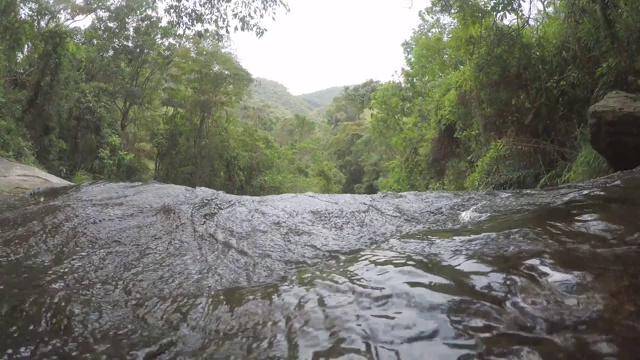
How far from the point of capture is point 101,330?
1.82 m

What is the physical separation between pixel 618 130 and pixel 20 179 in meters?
8.30

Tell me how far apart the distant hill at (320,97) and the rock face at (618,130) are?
96048mm

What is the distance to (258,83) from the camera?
54.3 ft

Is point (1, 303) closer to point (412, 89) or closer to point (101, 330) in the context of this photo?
point (101, 330)

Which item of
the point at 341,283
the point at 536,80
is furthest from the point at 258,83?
the point at 341,283

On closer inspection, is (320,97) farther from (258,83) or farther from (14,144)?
(14,144)

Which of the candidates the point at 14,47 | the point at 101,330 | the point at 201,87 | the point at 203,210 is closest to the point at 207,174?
the point at 201,87

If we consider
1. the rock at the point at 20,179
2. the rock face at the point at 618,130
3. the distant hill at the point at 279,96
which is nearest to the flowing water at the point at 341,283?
the rock face at the point at 618,130

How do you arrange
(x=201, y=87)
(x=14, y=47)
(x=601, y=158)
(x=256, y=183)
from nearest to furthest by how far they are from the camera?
(x=601, y=158) < (x=14, y=47) < (x=201, y=87) < (x=256, y=183)

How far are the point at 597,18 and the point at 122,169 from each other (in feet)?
44.9

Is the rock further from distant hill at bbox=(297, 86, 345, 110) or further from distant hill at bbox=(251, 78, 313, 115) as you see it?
distant hill at bbox=(297, 86, 345, 110)

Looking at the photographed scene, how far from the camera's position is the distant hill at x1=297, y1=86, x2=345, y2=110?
102075 millimetres

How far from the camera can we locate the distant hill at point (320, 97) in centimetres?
10207

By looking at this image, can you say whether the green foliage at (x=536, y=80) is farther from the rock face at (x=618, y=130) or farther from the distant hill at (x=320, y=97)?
the distant hill at (x=320, y=97)
